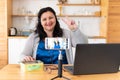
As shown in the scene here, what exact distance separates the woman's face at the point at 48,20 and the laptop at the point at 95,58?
2.56 feet

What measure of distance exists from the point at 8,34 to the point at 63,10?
4.46 ft

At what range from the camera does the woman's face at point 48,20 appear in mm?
2342

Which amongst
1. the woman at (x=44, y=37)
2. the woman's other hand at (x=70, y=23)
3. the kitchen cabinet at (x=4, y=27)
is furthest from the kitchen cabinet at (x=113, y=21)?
the woman's other hand at (x=70, y=23)

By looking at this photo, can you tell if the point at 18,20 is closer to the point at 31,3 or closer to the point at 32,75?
the point at 31,3

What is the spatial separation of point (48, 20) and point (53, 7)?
8.69 ft

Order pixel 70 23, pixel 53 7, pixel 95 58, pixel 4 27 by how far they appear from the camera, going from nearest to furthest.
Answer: pixel 95 58, pixel 70 23, pixel 4 27, pixel 53 7

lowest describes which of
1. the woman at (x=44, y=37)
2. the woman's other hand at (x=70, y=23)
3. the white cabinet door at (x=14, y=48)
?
the white cabinet door at (x=14, y=48)

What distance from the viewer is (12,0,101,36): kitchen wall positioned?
4.89 m

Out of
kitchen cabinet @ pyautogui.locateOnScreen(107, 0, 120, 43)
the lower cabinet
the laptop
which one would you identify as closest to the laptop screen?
the laptop

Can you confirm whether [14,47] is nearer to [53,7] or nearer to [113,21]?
[53,7]

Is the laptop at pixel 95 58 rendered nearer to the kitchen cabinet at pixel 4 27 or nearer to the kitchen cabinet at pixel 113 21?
the kitchen cabinet at pixel 113 21

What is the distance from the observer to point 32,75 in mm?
1688

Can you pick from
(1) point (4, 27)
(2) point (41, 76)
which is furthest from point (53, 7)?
(2) point (41, 76)

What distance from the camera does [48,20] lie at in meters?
2.34
